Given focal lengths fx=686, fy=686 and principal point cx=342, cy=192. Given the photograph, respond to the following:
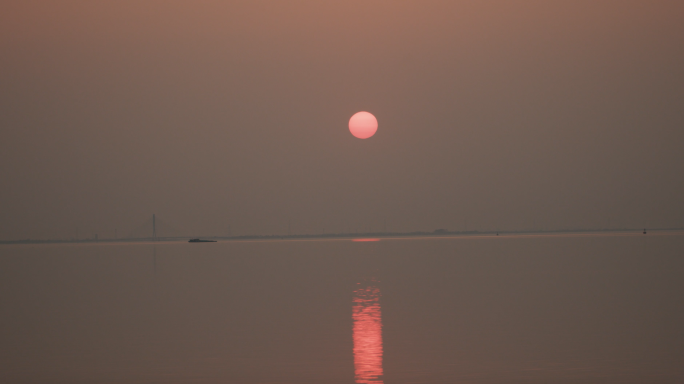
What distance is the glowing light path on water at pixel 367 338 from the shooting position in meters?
21.8

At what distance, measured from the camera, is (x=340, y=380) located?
20953 mm

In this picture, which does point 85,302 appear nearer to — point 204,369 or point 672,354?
point 204,369

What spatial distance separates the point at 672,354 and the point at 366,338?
1176cm

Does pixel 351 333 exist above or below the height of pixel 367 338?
above

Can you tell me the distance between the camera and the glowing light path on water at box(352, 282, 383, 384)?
2181 centimetres

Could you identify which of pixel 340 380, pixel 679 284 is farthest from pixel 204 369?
pixel 679 284

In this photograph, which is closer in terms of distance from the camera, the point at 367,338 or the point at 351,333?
the point at 367,338

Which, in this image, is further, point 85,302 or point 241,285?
point 241,285

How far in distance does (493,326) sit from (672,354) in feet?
30.1

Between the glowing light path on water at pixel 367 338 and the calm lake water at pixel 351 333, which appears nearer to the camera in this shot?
the glowing light path on water at pixel 367 338

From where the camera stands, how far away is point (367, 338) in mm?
29141

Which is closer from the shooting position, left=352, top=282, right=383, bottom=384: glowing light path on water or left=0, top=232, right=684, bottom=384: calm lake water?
left=352, top=282, right=383, bottom=384: glowing light path on water

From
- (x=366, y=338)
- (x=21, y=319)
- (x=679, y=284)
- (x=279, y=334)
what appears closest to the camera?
(x=366, y=338)

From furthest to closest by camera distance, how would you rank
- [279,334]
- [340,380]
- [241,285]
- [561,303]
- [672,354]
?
[241,285] → [561,303] → [279,334] → [672,354] → [340,380]
